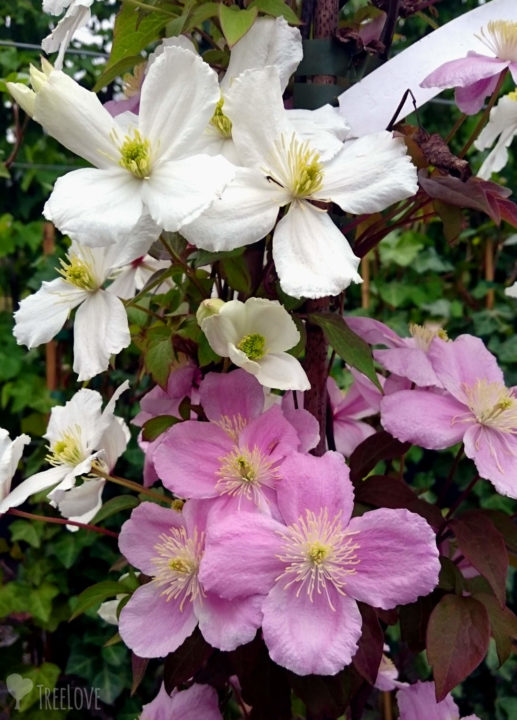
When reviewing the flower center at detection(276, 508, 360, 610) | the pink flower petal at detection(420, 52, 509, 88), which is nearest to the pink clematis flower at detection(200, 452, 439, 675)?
the flower center at detection(276, 508, 360, 610)

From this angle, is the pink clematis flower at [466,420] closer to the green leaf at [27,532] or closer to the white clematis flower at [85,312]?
the white clematis flower at [85,312]

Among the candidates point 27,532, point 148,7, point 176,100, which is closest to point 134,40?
point 148,7

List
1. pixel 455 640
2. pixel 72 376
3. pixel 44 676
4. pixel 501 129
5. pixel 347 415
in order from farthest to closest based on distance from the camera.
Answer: pixel 72 376, pixel 44 676, pixel 347 415, pixel 501 129, pixel 455 640

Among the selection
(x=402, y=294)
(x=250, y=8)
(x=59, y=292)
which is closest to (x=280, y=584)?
(x=59, y=292)

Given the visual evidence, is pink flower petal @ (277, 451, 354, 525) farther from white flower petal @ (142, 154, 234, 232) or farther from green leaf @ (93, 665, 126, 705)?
green leaf @ (93, 665, 126, 705)

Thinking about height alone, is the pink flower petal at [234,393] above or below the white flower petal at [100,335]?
below

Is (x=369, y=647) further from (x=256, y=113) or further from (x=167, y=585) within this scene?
(x=256, y=113)

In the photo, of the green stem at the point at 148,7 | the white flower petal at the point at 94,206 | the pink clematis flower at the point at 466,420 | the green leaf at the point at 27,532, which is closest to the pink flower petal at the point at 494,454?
the pink clematis flower at the point at 466,420
